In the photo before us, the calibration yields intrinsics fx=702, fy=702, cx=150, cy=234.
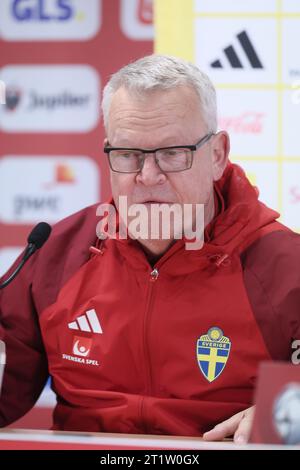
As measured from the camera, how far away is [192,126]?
1.54 metres

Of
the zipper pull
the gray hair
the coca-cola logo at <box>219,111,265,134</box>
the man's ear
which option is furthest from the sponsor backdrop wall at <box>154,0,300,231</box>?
the zipper pull

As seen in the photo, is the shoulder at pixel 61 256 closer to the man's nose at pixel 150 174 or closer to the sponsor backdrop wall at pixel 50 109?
the man's nose at pixel 150 174

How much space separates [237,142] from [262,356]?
129cm

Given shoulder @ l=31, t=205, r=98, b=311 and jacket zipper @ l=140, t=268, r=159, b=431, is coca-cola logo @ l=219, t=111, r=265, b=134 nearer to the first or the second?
shoulder @ l=31, t=205, r=98, b=311

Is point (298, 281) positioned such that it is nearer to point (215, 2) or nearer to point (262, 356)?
point (262, 356)

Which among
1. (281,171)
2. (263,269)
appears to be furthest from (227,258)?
(281,171)

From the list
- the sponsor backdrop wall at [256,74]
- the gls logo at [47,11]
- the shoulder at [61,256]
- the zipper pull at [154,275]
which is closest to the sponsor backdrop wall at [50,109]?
the gls logo at [47,11]

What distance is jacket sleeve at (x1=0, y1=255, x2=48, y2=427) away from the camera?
1657mm

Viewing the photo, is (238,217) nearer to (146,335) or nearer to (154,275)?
(154,275)

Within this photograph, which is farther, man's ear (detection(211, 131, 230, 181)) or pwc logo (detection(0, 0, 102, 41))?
pwc logo (detection(0, 0, 102, 41))

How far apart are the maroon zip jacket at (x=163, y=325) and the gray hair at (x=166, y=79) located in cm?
22

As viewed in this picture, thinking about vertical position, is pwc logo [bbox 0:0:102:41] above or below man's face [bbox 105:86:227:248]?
above

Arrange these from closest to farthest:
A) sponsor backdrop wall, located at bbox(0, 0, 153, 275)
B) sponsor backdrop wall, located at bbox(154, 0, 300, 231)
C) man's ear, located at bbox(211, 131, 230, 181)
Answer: man's ear, located at bbox(211, 131, 230, 181) < sponsor backdrop wall, located at bbox(154, 0, 300, 231) < sponsor backdrop wall, located at bbox(0, 0, 153, 275)

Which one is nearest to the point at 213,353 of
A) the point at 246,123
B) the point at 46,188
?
the point at 246,123
